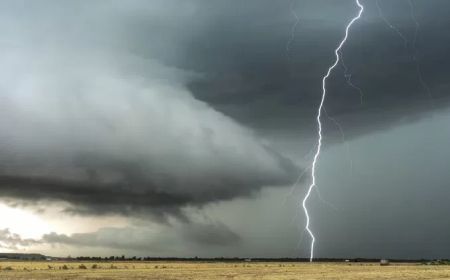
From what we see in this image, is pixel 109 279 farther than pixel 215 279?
Yes

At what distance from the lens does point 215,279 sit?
43531mm

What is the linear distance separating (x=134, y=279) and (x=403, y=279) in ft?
72.0

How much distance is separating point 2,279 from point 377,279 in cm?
3078

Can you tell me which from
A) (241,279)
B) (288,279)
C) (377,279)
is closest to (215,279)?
(241,279)

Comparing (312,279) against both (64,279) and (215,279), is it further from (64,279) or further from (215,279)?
(64,279)

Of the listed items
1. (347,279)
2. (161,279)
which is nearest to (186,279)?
(161,279)

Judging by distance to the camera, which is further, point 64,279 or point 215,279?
point 64,279

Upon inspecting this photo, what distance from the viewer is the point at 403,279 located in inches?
1745

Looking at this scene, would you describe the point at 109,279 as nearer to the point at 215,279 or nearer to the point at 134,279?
the point at 134,279

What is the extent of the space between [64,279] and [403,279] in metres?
28.1

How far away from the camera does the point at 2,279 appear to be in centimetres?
4591

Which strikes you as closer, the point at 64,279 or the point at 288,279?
the point at 288,279

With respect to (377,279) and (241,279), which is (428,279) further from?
(241,279)

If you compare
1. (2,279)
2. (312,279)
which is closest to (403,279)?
(312,279)
